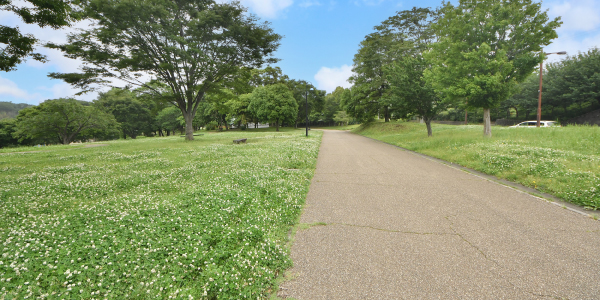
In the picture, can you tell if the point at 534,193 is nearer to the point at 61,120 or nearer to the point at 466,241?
the point at 466,241

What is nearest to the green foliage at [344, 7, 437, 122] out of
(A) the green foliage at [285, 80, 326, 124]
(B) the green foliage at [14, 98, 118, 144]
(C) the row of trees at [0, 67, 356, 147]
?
(C) the row of trees at [0, 67, 356, 147]

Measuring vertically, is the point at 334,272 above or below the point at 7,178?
below

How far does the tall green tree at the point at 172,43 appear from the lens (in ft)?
56.8

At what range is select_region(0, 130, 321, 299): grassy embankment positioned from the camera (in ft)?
8.93

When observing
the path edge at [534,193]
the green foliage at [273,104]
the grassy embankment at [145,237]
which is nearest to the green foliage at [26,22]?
the grassy embankment at [145,237]

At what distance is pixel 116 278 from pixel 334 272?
111 inches

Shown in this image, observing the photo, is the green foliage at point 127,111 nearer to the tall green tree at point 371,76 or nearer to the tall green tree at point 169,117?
the tall green tree at point 169,117

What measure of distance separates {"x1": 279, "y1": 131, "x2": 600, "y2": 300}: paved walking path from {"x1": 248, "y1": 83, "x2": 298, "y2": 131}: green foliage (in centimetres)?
4599

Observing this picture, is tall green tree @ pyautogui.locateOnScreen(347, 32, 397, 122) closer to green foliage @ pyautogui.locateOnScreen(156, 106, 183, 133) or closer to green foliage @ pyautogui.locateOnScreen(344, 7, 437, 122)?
green foliage @ pyautogui.locateOnScreen(344, 7, 437, 122)

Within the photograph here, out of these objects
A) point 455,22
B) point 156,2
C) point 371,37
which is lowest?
point 455,22

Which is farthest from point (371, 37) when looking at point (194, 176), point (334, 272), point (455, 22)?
point (334, 272)

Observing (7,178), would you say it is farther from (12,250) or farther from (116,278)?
(116,278)

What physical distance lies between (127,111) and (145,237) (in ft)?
238

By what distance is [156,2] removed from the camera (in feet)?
57.1
